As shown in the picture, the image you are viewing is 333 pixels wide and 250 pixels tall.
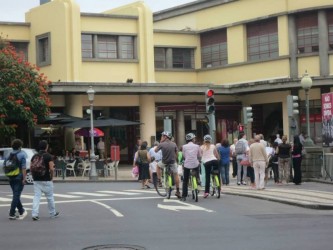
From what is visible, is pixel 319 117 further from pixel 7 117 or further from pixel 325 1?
pixel 7 117

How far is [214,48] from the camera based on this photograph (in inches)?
1689

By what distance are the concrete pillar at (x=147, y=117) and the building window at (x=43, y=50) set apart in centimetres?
613

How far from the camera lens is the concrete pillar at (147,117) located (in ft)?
127

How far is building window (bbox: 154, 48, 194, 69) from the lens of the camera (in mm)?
42531

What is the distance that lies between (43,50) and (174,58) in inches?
358

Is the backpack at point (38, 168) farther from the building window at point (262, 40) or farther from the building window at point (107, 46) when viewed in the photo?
the building window at point (262, 40)

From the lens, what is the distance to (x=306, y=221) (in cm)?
1276

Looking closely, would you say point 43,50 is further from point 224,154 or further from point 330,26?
point 224,154

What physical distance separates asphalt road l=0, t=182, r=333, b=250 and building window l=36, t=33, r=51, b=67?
71.6 ft

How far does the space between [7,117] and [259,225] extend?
2081 centimetres

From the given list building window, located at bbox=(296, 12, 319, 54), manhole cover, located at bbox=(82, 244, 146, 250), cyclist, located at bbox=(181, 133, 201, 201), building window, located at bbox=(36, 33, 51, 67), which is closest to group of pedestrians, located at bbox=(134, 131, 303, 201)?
cyclist, located at bbox=(181, 133, 201, 201)

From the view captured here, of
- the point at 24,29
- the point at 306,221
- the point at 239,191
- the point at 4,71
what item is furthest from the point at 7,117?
the point at 306,221

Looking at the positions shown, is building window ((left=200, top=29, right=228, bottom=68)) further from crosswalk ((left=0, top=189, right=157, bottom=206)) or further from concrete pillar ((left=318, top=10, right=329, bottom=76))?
crosswalk ((left=0, top=189, right=157, bottom=206))

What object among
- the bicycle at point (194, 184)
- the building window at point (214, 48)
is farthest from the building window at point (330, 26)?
the bicycle at point (194, 184)
